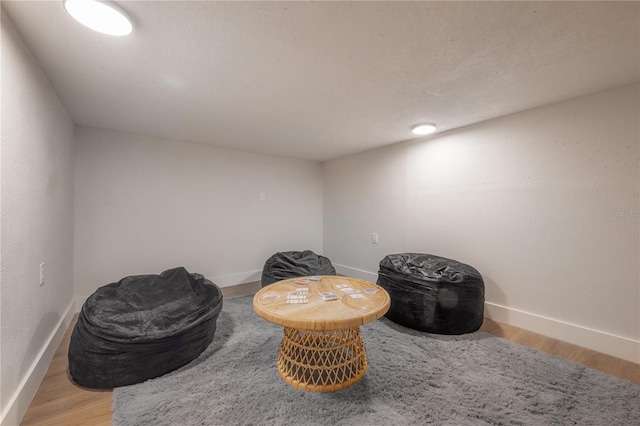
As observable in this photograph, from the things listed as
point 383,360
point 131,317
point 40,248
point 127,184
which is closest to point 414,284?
point 383,360

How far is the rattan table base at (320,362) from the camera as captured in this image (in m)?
1.54

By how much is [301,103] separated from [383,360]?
6.93 ft

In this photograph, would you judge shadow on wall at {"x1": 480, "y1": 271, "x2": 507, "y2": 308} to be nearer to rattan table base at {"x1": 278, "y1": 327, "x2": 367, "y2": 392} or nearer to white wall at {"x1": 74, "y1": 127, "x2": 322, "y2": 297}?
rattan table base at {"x1": 278, "y1": 327, "x2": 367, "y2": 392}

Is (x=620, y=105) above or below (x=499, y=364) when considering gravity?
above

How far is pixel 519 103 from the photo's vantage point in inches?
85.3

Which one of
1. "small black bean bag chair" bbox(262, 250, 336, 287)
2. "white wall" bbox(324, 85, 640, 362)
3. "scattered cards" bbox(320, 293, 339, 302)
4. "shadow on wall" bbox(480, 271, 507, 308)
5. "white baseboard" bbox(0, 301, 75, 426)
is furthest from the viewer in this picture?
"small black bean bag chair" bbox(262, 250, 336, 287)

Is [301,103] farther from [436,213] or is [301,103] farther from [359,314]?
[436,213]

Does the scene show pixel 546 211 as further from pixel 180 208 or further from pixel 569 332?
pixel 180 208

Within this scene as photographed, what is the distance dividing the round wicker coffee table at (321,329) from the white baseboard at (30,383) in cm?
119

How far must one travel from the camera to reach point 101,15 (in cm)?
117

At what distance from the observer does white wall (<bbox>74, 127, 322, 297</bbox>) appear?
2791 millimetres

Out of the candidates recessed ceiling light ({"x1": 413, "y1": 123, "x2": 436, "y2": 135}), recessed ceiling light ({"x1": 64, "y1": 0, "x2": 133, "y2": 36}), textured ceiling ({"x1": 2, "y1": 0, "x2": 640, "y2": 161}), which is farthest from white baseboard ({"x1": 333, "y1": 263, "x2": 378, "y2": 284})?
recessed ceiling light ({"x1": 64, "y1": 0, "x2": 133, "y2": 36})

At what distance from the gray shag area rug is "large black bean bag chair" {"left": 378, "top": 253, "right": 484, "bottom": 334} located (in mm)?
235

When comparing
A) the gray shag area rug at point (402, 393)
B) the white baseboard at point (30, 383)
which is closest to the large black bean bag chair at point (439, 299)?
the gray shag area rug at point (402, 393)
